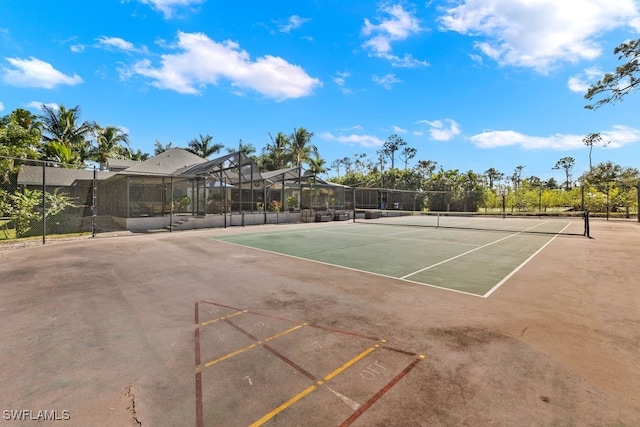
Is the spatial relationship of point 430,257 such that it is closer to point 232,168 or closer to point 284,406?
point 284,406

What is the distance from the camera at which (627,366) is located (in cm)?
337

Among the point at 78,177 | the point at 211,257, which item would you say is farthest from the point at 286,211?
the point at 78,177

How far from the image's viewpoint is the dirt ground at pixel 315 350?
8.62 ft

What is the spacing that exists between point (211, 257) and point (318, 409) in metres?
7.89

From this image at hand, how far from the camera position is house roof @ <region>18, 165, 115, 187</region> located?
2062 cm

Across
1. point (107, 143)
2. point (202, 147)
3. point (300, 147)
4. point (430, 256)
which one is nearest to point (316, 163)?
point (300, 147)

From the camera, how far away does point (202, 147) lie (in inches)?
1727

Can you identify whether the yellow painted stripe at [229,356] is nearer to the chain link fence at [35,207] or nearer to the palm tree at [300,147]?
the chain link fence at [35,207]

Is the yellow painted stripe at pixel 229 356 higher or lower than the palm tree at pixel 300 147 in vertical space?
lower

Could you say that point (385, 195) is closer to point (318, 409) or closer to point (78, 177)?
point (78, 177)

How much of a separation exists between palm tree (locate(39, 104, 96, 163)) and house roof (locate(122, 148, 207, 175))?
10.3 m
